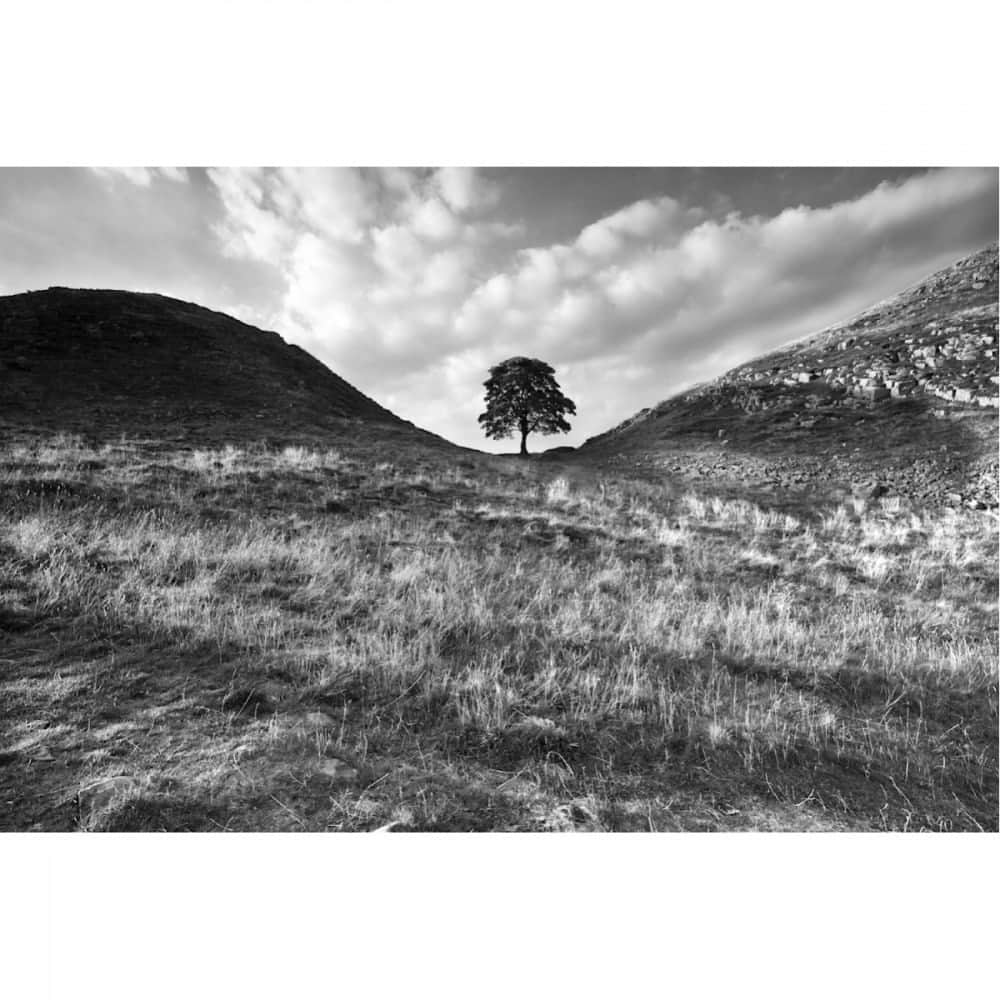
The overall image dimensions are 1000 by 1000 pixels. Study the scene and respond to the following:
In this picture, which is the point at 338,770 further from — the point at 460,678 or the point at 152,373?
the point at 152,373

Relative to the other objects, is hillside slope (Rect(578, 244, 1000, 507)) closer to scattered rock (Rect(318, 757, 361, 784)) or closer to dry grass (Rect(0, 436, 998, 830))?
dry grass (Rect(0, 436, 998, 830))

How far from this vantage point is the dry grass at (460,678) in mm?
2924

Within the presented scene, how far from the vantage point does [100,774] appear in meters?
2.83

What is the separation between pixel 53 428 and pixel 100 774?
17.4 m

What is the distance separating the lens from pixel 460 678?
4227 mm

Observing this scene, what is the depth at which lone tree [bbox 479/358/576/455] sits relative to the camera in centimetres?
3425

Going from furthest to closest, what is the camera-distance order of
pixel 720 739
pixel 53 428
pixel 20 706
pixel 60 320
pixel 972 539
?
1. pixel 60 320
2. pixel 53 428
3. pixel 972 539
4. pixel 720 739
5. pixel 20 706

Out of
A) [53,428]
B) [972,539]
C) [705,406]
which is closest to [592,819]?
[972,539]

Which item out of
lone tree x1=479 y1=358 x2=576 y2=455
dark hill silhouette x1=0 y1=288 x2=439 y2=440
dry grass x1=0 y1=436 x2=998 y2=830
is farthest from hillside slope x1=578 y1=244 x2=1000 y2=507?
dark hill silhouette x1=0 y1=288 x2=439 y2=440

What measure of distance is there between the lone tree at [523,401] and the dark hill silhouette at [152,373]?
22.8 ft

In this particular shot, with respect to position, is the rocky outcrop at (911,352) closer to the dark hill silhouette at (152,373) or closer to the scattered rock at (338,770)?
the dark hill silhouette at (152,373)

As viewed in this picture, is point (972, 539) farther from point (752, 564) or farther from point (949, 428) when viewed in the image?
point (949, 428)

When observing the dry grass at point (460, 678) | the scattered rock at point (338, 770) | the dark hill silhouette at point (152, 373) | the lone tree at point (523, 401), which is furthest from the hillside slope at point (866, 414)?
the scattered rock at point (338, 770)

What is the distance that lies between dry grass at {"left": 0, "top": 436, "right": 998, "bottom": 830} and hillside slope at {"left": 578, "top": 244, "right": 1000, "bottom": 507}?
832 centimetres
